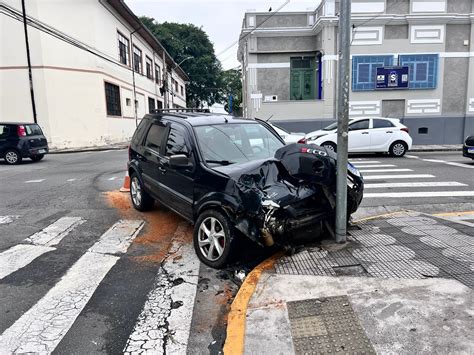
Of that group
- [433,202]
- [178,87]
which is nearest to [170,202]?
[433,202]

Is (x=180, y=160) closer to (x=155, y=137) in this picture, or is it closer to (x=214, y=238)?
(x=214, y=238)

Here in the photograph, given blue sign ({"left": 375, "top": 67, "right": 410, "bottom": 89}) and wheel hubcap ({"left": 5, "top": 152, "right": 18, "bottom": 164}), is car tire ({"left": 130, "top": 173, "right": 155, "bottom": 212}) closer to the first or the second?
wheel hubcap ({"left": 5, "top": 152, "right": 18, "bottom": 164})

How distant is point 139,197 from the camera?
7074mm

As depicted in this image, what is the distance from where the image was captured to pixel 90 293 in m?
3.94

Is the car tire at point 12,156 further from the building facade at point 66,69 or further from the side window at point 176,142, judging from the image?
the side window at point 176,142

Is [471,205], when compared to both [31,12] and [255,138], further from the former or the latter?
[31,12]

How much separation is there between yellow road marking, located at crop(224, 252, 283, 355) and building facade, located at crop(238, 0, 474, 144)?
665 inches

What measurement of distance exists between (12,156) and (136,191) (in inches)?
432

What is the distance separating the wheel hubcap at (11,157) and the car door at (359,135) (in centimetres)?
1357

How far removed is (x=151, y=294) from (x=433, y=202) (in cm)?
610

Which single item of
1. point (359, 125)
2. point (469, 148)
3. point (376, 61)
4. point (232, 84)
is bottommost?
point (469, 148)

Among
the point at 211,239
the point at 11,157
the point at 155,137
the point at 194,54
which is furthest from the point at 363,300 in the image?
the point at 194,54

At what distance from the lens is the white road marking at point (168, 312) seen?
3045mm

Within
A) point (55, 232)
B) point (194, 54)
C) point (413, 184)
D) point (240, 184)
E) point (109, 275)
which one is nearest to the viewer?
point (240, 184)
